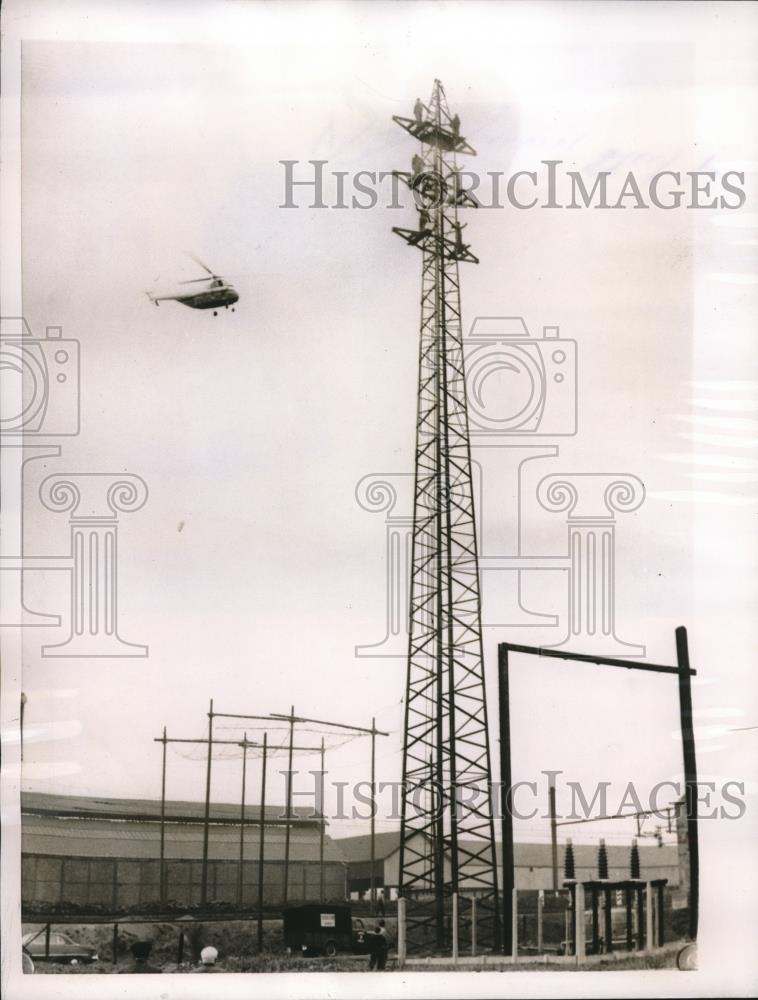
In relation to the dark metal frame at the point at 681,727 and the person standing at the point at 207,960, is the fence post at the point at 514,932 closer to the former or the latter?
the dark metal frame at the point at 681,727

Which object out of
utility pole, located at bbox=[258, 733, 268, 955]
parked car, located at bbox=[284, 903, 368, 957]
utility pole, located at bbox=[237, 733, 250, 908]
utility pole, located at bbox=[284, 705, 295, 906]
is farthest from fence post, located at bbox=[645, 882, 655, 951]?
utility pole, located at bbox=[237, 733, 250, 908]

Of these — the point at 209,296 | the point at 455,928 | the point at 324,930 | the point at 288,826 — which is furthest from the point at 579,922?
the point at 209,296

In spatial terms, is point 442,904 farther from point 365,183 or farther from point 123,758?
point 365,183

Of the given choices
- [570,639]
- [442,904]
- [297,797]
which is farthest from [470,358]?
[442,904]

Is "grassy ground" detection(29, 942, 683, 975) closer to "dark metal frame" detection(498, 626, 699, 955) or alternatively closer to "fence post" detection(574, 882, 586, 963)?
"fence post" detection(574, 882, 586, 963)

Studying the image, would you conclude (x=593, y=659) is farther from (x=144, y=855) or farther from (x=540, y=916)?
(x=144, y=855)

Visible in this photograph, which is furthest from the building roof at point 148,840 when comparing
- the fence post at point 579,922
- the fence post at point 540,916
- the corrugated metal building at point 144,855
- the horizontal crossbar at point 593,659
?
the horizontal crossbar at point 593,659

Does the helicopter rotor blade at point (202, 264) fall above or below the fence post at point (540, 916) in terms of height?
above
